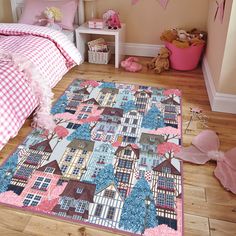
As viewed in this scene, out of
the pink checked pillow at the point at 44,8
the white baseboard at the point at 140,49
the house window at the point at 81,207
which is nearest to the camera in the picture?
the house window at the point at 81,207

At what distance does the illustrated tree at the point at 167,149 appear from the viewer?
1902mm

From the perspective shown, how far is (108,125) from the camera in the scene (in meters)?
2.19

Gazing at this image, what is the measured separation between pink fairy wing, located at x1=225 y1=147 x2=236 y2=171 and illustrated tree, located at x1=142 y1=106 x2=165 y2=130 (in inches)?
21.4

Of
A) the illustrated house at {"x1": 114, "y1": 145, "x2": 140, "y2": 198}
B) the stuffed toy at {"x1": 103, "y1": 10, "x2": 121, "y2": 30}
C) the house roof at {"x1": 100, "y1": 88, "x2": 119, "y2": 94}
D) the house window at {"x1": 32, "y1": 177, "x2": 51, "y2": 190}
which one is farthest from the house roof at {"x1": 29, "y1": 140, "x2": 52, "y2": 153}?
the stuffed toy at {"x1": 103, "y1": 10, "x2": 121, "y2": 30}

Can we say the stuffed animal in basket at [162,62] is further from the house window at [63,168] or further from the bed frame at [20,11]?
the house window at [63,168]

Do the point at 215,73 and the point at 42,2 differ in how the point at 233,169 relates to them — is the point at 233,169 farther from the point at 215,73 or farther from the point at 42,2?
the point at 42,2

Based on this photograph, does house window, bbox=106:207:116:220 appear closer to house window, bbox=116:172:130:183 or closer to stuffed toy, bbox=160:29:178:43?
house window, bbox=116:172:130:183

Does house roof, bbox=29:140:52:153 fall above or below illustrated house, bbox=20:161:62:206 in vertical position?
above

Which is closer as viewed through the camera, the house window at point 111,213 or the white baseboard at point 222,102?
the house window at point 111,213

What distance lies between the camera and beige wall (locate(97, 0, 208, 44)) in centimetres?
314

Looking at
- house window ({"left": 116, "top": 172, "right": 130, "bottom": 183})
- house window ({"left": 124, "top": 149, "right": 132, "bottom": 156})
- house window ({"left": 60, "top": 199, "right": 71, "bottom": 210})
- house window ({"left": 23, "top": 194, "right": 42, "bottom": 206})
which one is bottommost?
house window ({"left": 60, "top": 199, "right": 71, "bottom": 210})

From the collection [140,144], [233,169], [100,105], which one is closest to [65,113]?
[100,105]

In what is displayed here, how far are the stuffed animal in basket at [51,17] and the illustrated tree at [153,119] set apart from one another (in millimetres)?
1454

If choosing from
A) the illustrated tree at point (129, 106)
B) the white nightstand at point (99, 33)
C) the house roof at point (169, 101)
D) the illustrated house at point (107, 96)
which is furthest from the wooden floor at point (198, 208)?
the white nightstand at point (99, 33)
